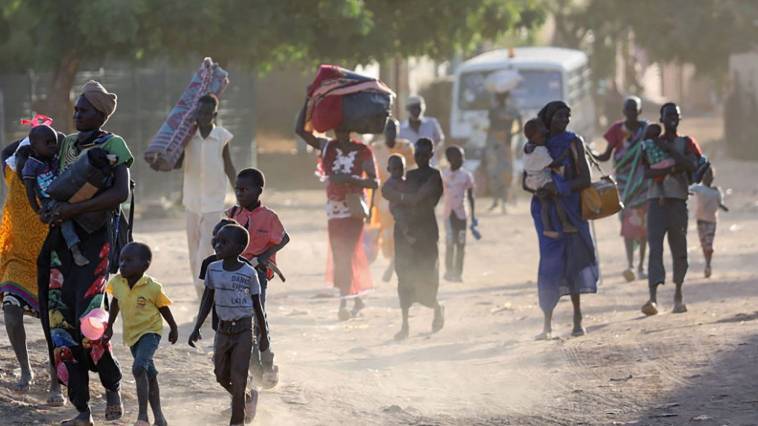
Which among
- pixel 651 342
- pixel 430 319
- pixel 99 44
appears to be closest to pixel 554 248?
pixel 651 342

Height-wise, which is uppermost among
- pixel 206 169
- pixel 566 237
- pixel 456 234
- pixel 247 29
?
pixel 247 29

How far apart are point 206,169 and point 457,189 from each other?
384 centimetres

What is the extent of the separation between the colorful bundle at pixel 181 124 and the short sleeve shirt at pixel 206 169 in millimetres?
127

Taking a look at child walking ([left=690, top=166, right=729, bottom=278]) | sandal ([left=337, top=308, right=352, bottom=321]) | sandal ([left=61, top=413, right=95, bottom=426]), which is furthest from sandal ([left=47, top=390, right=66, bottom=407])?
child walking ([left=690, top=166, right=729, bottom=278])

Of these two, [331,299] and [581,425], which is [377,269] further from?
[581,425]

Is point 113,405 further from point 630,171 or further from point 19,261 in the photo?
point 630,171

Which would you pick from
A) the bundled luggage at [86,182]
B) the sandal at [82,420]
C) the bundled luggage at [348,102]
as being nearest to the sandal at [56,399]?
the sandal at [82,420]

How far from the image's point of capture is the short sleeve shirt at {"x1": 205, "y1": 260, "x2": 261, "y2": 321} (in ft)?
23.8

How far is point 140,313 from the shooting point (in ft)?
23.4

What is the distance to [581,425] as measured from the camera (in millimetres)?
7770

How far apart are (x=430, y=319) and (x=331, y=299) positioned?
1600mm

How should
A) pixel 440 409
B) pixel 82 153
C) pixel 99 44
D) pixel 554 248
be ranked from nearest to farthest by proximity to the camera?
pixel 82 153, pixel 440 409, pixel 554 248, pixel 99 44

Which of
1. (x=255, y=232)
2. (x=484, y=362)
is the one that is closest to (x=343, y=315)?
(x=484, y=362)

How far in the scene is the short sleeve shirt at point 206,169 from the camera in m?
11.0
